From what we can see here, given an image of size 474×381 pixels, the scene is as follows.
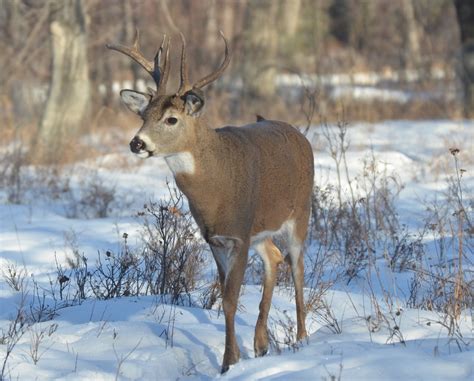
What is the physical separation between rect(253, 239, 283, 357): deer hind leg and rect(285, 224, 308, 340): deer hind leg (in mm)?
93

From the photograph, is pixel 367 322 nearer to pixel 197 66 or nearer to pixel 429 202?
pixel 429 202

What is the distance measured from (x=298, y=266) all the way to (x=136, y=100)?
61.4 inches

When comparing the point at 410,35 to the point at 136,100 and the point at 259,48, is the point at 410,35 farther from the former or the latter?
the point at 136,100

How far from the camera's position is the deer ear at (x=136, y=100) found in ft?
20.1

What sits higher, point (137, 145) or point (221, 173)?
point (137, 145)

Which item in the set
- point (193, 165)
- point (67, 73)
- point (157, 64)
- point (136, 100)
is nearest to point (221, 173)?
point (193, 165)

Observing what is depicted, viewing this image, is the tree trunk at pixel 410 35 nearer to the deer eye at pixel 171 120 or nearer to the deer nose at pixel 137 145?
the deer eye at pixel 171 120

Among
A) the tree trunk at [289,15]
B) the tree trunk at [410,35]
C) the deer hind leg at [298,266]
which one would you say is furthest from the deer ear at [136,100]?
the tree trunk at [410,35]

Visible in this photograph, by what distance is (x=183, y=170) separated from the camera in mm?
6023

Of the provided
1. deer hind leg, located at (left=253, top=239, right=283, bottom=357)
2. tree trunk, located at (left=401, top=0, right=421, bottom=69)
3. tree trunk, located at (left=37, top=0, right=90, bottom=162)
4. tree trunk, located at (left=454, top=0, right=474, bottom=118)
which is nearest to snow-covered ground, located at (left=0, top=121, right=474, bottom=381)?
deer hind leg, located at (left=253, top=239, right=283, bottom=357)

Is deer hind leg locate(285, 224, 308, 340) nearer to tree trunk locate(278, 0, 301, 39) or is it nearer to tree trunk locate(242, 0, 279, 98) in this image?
tree trunk locate(242, 0, 279, 98)

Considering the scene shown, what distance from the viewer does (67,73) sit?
1781cm

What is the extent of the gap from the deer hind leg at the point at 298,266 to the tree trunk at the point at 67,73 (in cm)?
1033

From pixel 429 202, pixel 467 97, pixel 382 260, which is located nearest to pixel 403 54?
pixel 467 97
